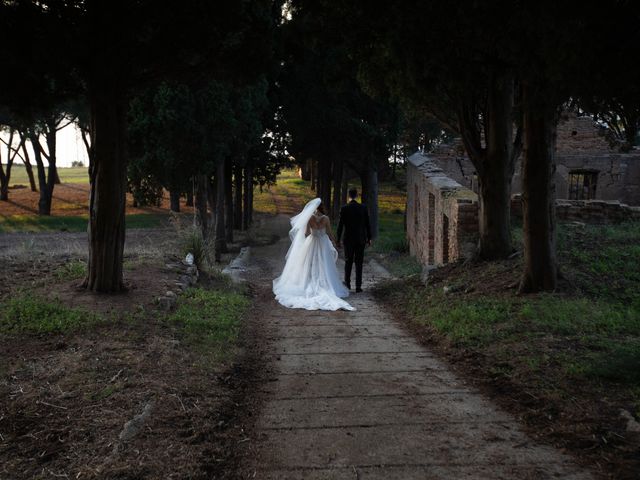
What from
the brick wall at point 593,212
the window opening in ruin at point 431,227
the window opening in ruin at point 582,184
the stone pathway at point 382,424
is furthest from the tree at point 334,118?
the stone pathway at point 382,424

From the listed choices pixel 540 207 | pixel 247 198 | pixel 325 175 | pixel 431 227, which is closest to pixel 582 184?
pixel 431 227

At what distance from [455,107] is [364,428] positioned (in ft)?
24.9

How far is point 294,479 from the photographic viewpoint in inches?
139

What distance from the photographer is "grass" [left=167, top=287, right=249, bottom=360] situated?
21.9 ft

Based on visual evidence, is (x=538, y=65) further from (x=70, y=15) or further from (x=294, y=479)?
(x=70, y=15)

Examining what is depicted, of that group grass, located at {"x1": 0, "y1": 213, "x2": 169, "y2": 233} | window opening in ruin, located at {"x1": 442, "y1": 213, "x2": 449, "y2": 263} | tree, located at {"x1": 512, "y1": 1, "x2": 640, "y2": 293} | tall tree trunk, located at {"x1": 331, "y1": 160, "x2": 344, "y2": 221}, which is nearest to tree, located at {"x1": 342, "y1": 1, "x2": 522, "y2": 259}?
tree, located at {"x1": 512, "y1": 1, "x2": 640, "y2": 293}

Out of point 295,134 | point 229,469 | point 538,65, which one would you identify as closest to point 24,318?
point 229,469

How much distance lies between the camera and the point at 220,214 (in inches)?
858

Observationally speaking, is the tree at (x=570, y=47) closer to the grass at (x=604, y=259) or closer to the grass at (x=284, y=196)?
the grass at (x=604, y=259)

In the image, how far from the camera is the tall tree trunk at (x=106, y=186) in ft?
27.1

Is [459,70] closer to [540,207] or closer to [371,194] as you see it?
[540,207]

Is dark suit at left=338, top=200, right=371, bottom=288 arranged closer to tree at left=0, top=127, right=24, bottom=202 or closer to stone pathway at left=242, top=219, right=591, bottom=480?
stone pathway at left=242, top=219, right=591, bottom=480

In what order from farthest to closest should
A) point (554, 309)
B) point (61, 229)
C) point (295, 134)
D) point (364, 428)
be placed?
point (61, 229) → point (295, 134) → point (554, 309) → point (364, 428)

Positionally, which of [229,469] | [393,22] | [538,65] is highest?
[393,22]
